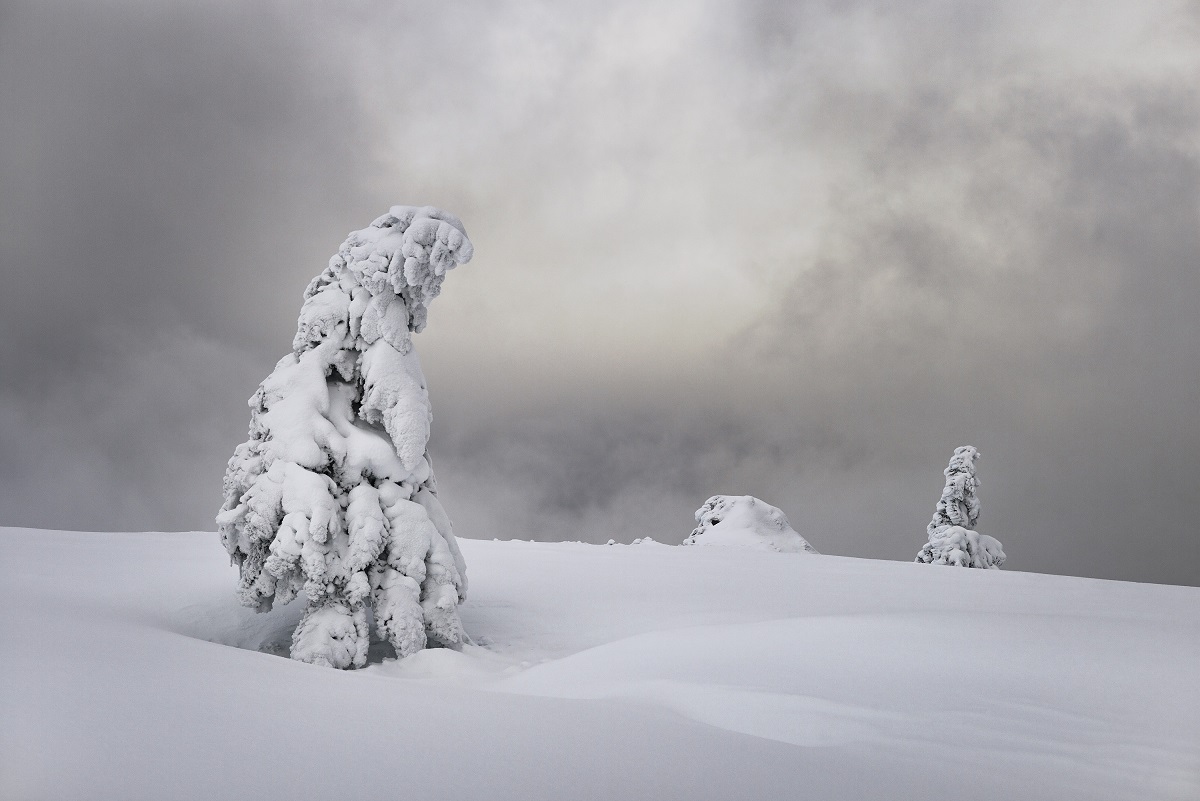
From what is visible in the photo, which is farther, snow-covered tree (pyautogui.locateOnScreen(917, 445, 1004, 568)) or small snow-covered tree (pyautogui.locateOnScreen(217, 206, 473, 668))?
snow-covered tree (pyautogui.locateOnScreen(917, 445, 1004, 568))

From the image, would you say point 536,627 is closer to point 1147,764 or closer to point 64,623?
point 64,623

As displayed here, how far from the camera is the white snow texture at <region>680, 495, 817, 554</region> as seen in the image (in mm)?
27719

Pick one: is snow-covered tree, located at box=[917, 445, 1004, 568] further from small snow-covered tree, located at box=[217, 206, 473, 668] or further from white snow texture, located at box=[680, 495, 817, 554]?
small snow-covered tree, located at box=[217, 206, 473, 668]

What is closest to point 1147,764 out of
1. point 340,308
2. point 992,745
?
point 992,745

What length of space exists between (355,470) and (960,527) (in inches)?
1104

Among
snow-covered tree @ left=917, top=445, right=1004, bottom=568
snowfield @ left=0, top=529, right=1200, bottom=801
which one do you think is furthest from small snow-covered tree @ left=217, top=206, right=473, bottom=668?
snow-covered tree @ left=917, top=445, right=1004, bottom=568

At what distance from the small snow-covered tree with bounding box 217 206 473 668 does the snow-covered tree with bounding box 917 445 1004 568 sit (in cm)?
2528

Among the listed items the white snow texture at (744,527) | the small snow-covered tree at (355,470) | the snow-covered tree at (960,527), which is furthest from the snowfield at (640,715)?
the snow-covered tree at (960,527)

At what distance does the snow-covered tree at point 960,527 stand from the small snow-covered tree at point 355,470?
2528 cm

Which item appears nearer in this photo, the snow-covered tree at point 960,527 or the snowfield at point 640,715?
the snowfield at point 640,715

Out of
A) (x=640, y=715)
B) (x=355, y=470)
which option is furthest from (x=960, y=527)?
(x=640, y=715)

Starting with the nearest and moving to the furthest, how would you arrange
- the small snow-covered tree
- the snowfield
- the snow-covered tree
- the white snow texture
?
the snowfield
the small snow-covered tree
the white snow texture
the snow-covered tree

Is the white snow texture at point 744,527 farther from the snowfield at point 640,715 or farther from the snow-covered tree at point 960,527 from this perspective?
the snowfield at point 640,715

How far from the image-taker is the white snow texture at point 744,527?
27.7 m
